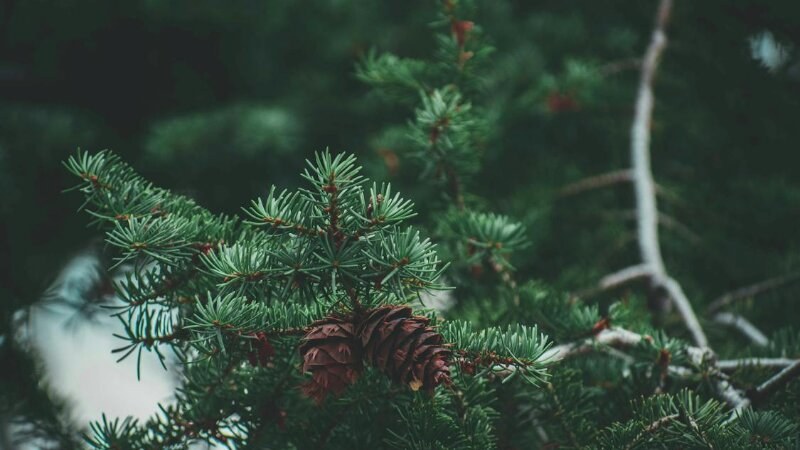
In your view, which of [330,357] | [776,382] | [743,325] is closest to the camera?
[330,357]

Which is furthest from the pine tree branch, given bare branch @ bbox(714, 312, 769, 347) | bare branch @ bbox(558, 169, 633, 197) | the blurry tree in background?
bare branch @ bbox(558, 169, 633, 197)

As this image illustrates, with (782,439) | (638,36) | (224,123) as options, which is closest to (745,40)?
(638,36)

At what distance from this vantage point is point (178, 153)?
1071 millimetres

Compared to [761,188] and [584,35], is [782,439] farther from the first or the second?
[584,35]

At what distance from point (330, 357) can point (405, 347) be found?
0.05 m

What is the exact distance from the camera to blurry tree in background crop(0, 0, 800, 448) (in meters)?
0.61

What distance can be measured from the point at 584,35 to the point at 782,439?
0.83 m

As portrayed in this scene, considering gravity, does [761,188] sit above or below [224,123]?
below

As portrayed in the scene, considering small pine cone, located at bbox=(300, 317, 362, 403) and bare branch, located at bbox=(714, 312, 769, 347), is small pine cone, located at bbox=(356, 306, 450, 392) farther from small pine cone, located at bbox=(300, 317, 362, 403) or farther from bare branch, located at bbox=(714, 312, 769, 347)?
bare branch, located at bbox=(714, 312, 769, 347)

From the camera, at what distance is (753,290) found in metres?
0.86

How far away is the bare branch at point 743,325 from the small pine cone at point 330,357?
489 millimetres

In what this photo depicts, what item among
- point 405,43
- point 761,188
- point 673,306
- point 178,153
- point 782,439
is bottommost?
point 782,439

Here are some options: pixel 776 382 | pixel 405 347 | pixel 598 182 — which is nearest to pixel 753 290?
pixel 598 182

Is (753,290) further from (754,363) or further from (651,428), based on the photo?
(651,428)
